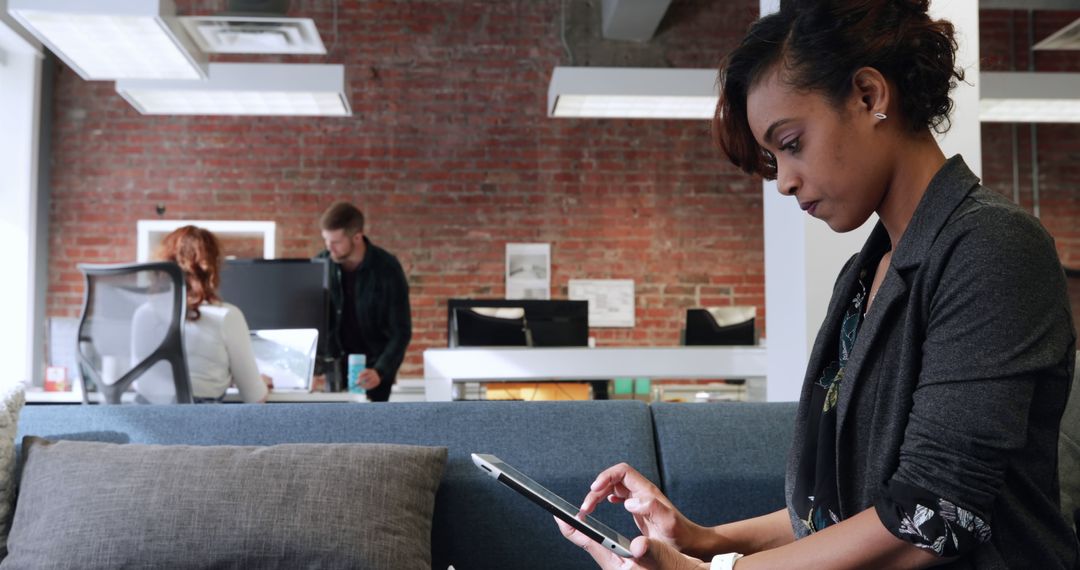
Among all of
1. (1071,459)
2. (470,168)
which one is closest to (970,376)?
(1071,459)

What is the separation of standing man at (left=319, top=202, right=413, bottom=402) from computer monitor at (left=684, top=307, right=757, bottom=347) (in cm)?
149

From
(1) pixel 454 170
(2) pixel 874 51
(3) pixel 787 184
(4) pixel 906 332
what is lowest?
(4) pixel 906 332

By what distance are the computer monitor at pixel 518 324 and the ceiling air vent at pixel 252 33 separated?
1.37 m

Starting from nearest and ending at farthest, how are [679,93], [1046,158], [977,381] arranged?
[977,381] → [679,93] → [1046,158]

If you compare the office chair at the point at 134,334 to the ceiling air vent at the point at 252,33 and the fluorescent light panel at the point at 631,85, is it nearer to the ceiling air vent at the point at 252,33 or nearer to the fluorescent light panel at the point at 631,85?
the ceiling air vent at the point at 252,33

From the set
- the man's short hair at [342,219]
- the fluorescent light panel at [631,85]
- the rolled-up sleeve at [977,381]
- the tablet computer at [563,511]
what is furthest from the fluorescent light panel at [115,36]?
the rolled-up sleeve at [977,381]

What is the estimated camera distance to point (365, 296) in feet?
16.5

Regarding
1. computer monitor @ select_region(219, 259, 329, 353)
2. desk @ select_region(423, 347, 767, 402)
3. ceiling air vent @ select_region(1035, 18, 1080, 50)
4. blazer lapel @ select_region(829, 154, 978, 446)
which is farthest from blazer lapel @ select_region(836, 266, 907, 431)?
ceiling air vent @ select_region(1035, 18, 1080, 50)

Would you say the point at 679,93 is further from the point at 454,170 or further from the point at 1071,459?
the point at 1071,459

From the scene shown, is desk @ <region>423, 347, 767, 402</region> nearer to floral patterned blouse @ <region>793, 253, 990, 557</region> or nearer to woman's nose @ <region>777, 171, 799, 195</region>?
floral patterned blouse @ <region>793, 253, 990, 557</region>

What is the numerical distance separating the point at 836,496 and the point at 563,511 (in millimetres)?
318

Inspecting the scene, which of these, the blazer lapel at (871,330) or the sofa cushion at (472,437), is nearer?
the blazer lapel at (871,330)

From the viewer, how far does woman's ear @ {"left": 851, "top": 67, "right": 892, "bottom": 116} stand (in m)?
1.09

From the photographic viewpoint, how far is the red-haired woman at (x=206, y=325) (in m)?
3.74
